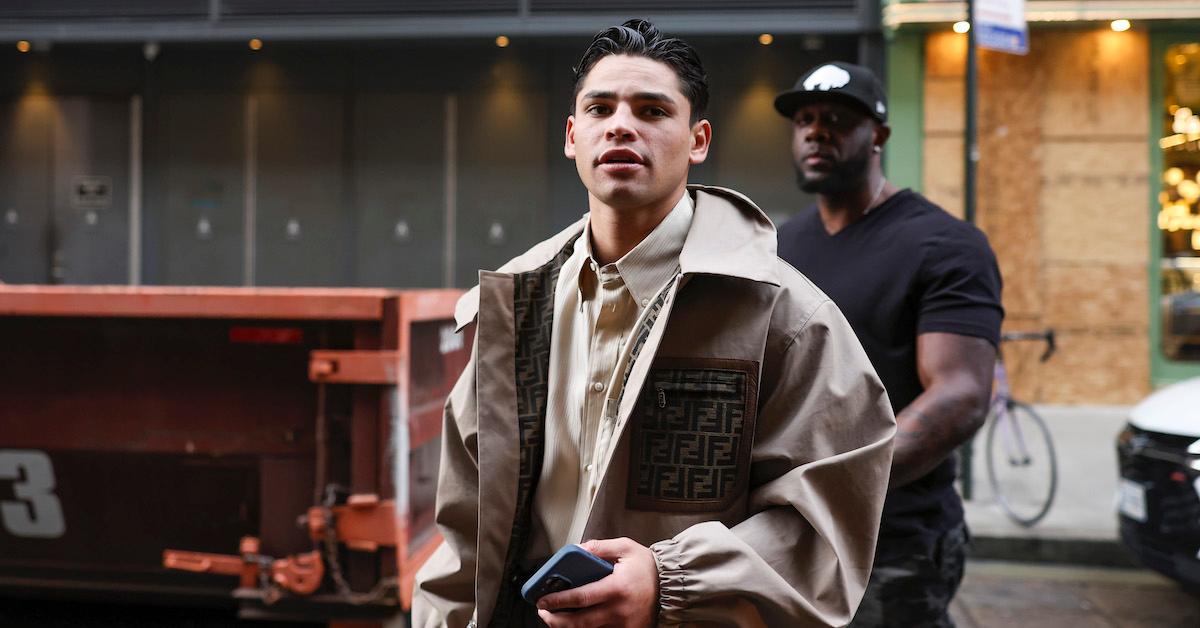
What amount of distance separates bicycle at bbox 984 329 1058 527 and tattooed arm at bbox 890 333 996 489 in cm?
472

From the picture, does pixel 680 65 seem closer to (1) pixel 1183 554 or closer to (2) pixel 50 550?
(2) pixel 50 550

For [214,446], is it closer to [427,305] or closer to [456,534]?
[427,305]

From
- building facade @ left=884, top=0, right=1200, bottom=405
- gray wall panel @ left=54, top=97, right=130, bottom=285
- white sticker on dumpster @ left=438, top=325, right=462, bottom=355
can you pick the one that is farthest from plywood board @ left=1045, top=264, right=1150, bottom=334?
gray wall panel @ left=54, top=97, right=130, bottom=285

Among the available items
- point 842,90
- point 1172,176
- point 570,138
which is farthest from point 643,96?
point 1172,176

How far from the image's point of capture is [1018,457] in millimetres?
6984

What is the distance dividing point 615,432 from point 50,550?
3587 mm

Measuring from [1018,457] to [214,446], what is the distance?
548 centimetres

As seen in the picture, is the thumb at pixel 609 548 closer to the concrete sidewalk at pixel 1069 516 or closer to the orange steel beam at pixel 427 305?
the orange steel beam at pixel 427 305

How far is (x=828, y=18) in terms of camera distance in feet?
32.4

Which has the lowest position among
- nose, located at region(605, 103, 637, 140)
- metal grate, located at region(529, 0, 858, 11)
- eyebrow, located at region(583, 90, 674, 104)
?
nose, located at region(605, 103, 637, 140)

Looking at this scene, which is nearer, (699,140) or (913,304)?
(699,140)

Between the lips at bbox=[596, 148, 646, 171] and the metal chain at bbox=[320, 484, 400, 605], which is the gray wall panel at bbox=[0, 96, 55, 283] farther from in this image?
the lips at bbox=[596, 148, 646, 171]

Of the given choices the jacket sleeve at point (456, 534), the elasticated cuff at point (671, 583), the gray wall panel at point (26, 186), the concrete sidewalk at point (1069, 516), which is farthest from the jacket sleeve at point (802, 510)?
the gray wall panel at point (26, 186)

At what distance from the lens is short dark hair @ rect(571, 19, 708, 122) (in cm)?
162
